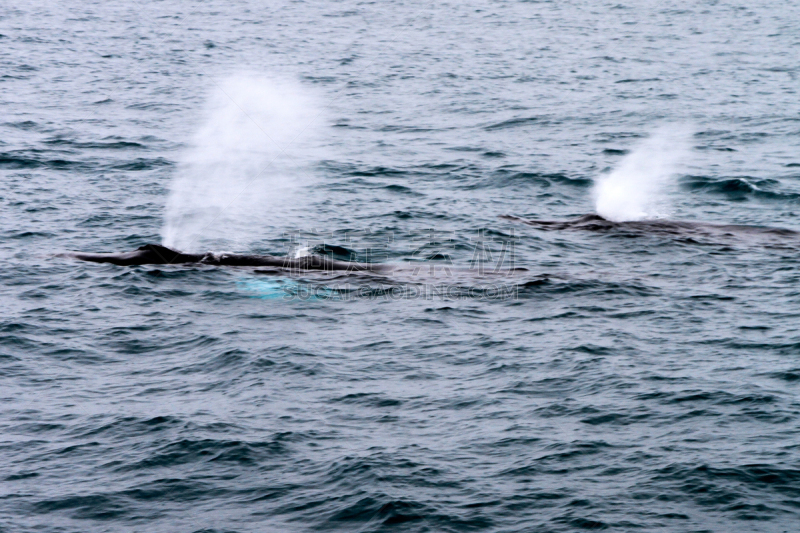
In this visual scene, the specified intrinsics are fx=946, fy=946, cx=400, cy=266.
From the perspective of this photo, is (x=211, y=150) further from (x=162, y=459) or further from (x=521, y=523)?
(x=521, y=523)

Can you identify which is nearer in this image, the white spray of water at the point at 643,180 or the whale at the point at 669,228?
the whale at the point at 669,228

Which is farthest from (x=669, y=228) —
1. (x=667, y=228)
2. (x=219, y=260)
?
(x=219, y=260)

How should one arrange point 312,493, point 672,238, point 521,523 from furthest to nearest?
1. point 672,238
2. point 312,493
3. point 521,523

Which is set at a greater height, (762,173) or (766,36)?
(766,36)

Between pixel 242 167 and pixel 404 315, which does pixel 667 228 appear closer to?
pixel 404 315

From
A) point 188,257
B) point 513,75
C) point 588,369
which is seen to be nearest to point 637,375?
point 588,369

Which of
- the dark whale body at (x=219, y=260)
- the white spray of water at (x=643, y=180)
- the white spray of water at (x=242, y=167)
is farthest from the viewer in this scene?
the white spray of water at (x=643, y=180)

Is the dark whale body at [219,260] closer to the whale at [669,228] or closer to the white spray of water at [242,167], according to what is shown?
the white spray of water at [242,167]

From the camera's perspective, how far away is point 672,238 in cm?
2475

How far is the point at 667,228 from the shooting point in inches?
1009

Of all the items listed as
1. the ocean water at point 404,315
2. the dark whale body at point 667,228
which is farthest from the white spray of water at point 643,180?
the dark whale body at point 667,228

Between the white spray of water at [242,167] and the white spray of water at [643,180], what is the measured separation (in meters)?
9.74

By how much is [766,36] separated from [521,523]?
55167mm

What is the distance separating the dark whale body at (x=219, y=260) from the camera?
901 inches
